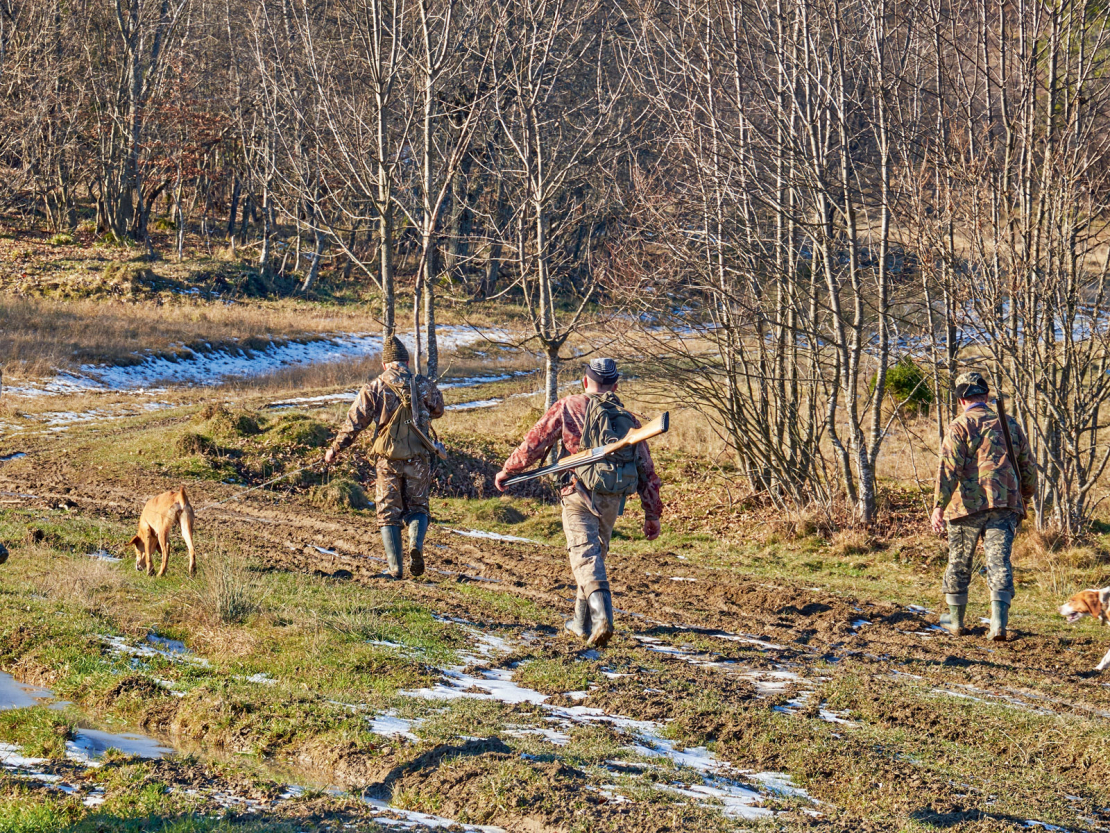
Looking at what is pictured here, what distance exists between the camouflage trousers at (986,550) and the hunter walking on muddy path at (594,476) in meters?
3.05

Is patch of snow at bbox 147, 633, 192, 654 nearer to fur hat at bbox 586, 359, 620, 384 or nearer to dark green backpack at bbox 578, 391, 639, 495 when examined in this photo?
dark green backpack at bbox 578, 391, 639, 495

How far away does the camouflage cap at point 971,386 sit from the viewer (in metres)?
8.52

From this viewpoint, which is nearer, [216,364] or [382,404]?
[382,404]

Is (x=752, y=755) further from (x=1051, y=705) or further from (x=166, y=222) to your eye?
(x=166, y=222)

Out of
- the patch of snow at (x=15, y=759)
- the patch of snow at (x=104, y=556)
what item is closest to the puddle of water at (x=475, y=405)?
the patch of snow at (x=104, y=556)

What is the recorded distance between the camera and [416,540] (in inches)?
365

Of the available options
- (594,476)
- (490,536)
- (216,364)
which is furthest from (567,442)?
(216,364)

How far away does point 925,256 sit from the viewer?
38.3 feet

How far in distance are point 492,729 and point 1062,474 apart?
8927mm

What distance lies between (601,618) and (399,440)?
10.2ft

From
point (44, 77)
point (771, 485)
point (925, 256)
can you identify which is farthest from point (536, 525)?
point (44, 77)

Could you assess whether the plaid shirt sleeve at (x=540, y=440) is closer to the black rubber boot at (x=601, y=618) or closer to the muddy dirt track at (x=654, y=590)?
the black rubber boot at (x=601, y=618)

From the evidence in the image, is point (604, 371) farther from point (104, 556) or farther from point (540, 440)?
point (104, 556)

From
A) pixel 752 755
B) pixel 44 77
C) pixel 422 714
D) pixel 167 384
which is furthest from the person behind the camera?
pixel 44 77
